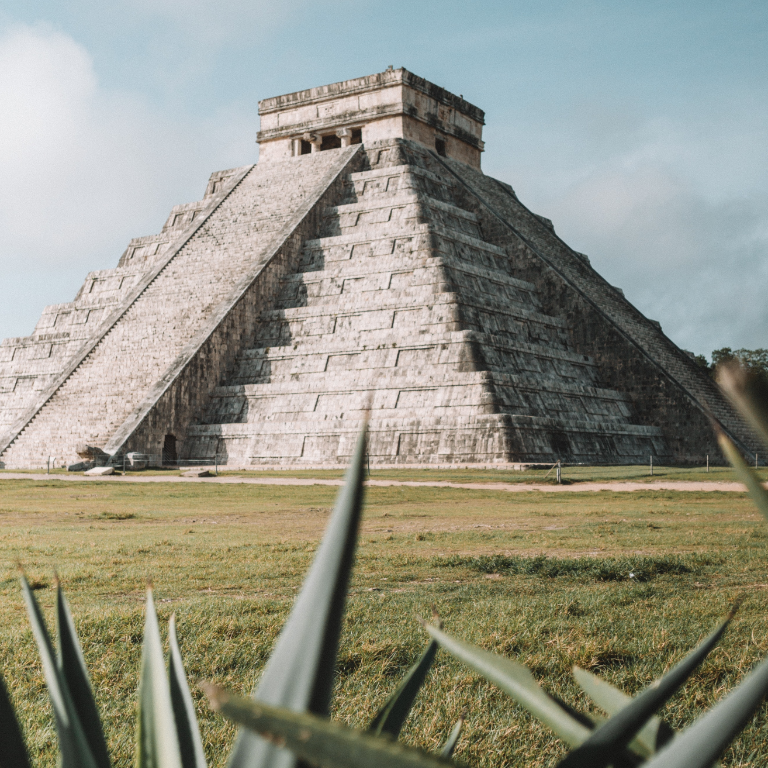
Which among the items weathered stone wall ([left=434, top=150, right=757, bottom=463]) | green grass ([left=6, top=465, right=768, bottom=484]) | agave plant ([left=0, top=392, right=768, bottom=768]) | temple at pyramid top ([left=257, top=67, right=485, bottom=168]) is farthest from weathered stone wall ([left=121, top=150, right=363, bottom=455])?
agave plant ([left=0, top=392, right=768, bottom=768])

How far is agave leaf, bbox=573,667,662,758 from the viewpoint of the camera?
1155 mm

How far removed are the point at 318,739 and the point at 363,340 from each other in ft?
71.5

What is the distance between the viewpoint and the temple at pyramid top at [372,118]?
2980cm

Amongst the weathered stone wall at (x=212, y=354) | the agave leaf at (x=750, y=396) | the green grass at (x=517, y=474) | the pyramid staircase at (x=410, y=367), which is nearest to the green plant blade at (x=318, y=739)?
the agave leaf at (x=750, y=396)

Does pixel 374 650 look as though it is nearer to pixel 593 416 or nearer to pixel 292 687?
pixel 292 687

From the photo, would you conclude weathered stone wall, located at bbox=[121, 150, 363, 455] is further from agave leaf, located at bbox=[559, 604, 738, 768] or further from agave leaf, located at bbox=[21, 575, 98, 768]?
agave leaf, located at bbox=[559, 604, 738, 768]

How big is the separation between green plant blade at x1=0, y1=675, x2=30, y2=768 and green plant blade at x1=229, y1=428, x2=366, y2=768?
0.40 m

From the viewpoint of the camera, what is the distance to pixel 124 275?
99.2 feet

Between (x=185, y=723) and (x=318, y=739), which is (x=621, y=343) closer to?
(x=185, y=723)

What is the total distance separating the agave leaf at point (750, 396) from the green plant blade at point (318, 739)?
0.38m

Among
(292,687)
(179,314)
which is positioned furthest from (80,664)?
(179,314)

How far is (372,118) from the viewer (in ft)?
98.8

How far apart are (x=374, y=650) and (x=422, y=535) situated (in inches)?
182

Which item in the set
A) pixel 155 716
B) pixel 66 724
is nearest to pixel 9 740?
pixel 66 724
